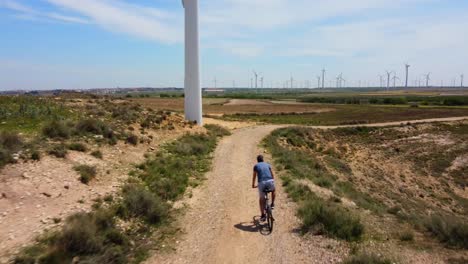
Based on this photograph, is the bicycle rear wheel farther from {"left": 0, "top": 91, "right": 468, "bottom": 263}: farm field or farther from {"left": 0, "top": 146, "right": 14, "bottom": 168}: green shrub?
{"left": 0, "top": 146, "right": 14, "bottom": 168}: green shrub

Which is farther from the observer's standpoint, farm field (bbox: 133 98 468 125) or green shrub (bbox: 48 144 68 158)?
farm field (bbox: 133 98 468 125)

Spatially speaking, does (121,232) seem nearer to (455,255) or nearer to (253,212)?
(253,212)

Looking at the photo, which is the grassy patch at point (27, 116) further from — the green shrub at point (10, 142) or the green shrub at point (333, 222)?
the green shrub at point (333, 222)

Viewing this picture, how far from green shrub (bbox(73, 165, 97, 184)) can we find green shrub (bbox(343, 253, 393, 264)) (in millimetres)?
8826

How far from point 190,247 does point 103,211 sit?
8.78ft

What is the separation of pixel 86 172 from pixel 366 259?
9.56m

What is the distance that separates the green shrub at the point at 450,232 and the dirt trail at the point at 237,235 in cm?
348

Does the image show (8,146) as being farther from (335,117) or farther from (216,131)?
(335,117)

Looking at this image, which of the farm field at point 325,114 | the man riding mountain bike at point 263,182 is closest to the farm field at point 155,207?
the man riding mountain bike at point 263,182

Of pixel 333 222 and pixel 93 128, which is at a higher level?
pixel 93 128

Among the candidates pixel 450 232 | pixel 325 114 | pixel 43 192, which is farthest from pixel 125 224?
pixel 325 114

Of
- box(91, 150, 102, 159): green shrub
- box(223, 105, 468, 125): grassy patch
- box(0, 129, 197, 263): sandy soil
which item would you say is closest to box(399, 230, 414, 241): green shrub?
box(0, 129, 197, 263): sandy soil

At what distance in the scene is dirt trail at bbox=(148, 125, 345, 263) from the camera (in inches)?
407

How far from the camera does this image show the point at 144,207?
1275 centimetres
